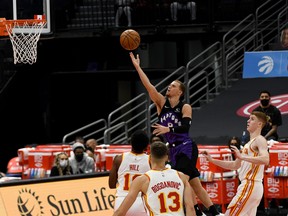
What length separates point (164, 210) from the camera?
32.8 feet

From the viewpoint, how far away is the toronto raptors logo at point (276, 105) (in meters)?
21.1

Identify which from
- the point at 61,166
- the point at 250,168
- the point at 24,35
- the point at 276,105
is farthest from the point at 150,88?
the point at 276,105

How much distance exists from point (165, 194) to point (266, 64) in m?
13.0

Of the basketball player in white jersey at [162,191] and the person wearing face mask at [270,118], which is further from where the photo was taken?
the person wearing face mask at [270,118]

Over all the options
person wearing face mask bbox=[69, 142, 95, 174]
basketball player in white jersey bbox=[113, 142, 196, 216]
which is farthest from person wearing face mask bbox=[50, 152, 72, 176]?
basketball player in white jersey bbox=[113, 142, 196, 216]

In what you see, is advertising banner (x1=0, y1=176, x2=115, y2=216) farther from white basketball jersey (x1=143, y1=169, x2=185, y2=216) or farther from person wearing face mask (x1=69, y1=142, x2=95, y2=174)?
white basketball jersey (x1=143, y1=169, x2=185, y2=216)

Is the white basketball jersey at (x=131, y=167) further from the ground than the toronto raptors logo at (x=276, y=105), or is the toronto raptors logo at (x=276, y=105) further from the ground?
the white basketball jersey at (x=131, y=167)

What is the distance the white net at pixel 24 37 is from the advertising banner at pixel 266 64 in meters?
6.26

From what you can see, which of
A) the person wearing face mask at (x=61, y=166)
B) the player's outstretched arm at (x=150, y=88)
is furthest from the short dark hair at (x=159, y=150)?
the person wearing face mask at (x=61, y=166)

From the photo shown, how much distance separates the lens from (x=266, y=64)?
22.6 metres

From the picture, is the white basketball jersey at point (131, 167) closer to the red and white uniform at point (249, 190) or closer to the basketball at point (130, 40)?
the red and white uniform at point (249, 190)

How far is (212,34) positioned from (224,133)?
6.00 m

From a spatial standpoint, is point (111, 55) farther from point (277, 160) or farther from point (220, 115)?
point (277, 160)

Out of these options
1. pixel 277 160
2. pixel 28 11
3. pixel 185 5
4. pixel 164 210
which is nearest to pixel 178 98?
pixel 164 210
